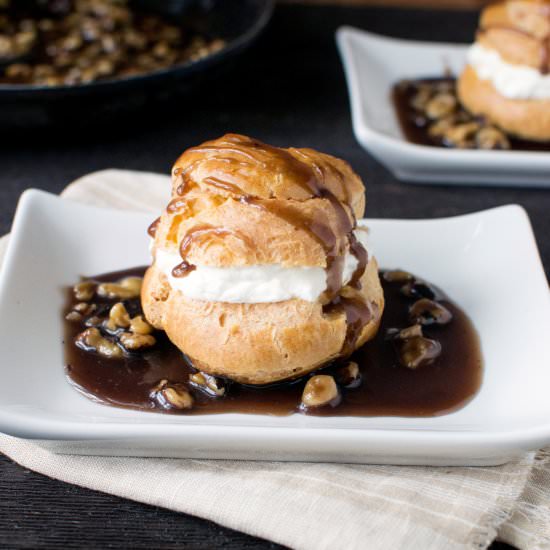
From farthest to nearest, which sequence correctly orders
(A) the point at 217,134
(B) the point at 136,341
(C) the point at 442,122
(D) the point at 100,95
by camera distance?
(A) the point at 217,134 → (C) the point at 442,122 → (D) the point at 100,95 → (B) the point at 136,341

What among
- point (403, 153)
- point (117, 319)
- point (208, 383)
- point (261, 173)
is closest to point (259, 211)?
point (261, 173)

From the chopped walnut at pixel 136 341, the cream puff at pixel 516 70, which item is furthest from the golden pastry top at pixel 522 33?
the chopped walnut at pixel 136 341

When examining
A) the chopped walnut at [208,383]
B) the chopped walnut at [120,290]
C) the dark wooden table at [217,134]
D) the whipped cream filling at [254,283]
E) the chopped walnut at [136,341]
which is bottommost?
the dark wooden table at [217,134]

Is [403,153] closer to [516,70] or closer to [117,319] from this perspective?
[516,70]

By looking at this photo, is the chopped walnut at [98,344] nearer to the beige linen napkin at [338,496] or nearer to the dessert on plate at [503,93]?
the beige linen napkin at [338,496]

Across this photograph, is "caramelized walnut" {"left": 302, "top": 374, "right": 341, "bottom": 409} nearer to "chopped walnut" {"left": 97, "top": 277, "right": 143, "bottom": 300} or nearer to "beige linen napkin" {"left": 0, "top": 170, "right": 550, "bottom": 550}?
"beige linen napkin" {"left": 0, "top": 170, "right": 550, "bottom": 550}

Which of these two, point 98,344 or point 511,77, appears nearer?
point 98,344
